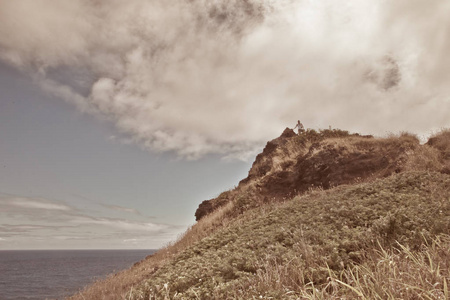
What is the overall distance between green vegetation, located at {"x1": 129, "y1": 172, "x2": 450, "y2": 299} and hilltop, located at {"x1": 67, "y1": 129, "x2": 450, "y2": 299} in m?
0.03

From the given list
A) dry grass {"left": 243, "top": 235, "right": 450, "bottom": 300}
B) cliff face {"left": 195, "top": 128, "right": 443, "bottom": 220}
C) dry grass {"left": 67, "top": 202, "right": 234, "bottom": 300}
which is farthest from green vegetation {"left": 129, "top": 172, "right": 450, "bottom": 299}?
cliff face {"left": 195, "top": 128, "right": 443, "bottom": 220}

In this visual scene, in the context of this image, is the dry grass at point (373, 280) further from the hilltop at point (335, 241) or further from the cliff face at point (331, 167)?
the cliff face at point (331, 167)

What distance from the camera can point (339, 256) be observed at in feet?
19.5

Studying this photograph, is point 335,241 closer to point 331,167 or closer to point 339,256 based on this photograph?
point 339,256

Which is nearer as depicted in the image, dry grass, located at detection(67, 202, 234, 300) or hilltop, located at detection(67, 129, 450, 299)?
hilltop, located at detection(67, 129, 450, 299)

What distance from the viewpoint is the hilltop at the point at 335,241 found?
459 cm

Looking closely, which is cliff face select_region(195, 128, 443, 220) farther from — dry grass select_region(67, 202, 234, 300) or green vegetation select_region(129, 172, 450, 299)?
Answer: green vegetation select_region(129, 172, 450, 299)

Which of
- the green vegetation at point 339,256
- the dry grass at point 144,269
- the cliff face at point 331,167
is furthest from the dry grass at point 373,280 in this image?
the cliff face at point 331,167

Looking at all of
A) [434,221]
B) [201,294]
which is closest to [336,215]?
[434,221]

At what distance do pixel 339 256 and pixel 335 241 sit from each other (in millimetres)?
794

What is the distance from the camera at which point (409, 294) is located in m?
3.60

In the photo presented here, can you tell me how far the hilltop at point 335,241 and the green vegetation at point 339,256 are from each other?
0.09ft

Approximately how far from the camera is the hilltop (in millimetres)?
4594

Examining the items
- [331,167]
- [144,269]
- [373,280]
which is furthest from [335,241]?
[331,167]
